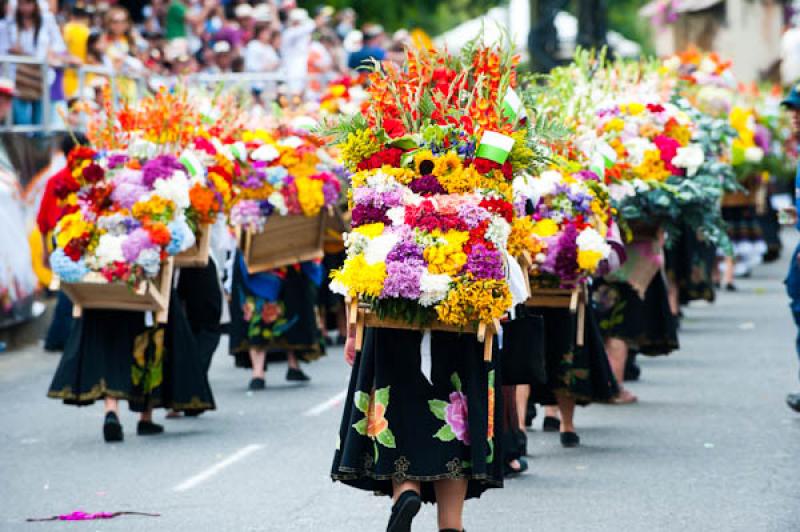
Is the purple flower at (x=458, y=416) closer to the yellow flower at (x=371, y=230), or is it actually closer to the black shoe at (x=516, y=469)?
the yellow flower at (x=371, y=230)

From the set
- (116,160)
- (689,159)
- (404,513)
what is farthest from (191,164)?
(404,513)

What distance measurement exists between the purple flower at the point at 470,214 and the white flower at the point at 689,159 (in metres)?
5.60

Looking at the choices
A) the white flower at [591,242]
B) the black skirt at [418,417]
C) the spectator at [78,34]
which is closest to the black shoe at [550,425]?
the white flower at [591,242]

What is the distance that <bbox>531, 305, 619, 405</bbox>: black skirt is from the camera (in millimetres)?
11031

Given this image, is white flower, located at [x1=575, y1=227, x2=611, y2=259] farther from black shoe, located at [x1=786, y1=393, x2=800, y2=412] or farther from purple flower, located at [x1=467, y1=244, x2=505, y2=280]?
purple flower, located at [x1=467, y1=244, x2=505, y2=280]

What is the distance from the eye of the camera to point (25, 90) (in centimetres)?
1853

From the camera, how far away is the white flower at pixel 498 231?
7805 millimetres

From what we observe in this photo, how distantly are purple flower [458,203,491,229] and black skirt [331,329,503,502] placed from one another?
1.74 ft

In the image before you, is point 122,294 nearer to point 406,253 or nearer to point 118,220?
point 118,220

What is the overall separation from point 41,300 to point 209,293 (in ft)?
23.0

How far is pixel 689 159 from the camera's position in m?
13.1

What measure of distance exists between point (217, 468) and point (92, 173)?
222 centimetres

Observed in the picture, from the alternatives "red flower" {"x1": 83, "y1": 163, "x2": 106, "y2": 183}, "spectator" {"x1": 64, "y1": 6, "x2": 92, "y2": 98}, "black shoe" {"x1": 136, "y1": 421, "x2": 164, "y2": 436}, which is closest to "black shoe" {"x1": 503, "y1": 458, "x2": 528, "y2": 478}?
"black shoe" {"x1": 136, "y1": 421, "x2": 164, "y2": 436}

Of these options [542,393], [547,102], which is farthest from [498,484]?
[547,102]
